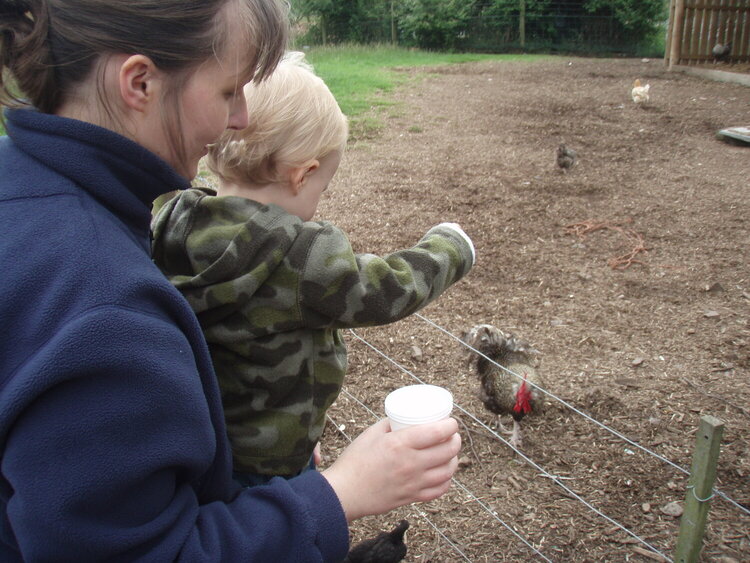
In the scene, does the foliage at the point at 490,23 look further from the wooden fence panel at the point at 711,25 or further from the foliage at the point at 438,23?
the wooden fence panel at the point at 711,25

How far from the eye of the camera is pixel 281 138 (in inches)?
58.6

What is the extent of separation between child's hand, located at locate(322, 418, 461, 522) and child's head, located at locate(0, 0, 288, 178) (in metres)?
0.60

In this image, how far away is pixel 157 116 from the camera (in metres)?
0.97

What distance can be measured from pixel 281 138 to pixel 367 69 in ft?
52.9

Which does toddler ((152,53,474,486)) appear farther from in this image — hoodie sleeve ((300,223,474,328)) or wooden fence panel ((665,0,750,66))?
wooden fence panel ((665,0,750,66))

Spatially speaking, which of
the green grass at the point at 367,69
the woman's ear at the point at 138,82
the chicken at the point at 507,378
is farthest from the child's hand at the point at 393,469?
the green grass at the point at 367,69

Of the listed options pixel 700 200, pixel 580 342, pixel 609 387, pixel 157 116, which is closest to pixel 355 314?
pixel 157 116

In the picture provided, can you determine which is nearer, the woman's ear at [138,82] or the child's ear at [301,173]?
the woman's ear at [138,82]

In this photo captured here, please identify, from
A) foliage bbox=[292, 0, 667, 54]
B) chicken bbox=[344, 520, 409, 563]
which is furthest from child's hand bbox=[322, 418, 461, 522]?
foliage bbox=[292, 0, 667, 54]

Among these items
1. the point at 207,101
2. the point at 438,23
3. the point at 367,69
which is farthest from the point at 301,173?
the point at 438,23

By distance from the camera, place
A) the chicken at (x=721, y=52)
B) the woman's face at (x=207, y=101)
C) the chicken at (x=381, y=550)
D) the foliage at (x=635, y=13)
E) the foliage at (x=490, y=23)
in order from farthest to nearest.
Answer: the foliage at (x=490, y=23) < the foliage at (x=635, y=13) < the chicken at (x=721, y=52) < the chicken at (x=381, y=550) < the woman's face at (x=207, y=101)

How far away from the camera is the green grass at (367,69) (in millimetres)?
11320

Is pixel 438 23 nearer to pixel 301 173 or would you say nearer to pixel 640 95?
pixel 640 95

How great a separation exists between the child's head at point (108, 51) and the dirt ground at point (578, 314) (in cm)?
241
